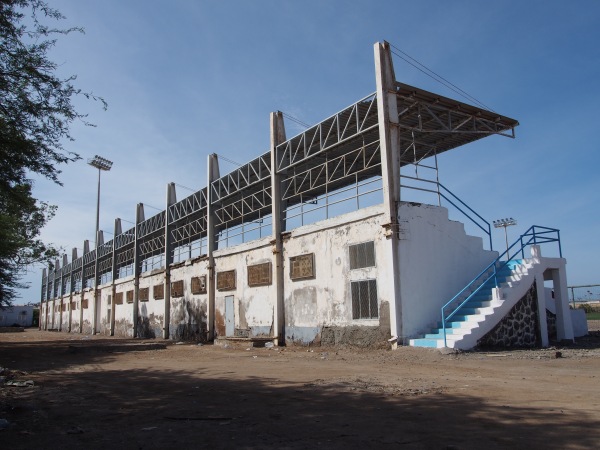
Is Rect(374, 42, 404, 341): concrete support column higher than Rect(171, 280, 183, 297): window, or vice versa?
Rect(374, 42, 404, 341): concrete support column

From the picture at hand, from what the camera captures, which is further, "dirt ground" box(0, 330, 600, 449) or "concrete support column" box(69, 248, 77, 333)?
"concrete support column" box(69, 248, 77, 333)

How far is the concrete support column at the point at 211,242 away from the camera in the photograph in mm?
24484

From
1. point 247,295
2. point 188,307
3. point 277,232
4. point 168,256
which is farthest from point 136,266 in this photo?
point 277,232

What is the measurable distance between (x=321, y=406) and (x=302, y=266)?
38.5ft

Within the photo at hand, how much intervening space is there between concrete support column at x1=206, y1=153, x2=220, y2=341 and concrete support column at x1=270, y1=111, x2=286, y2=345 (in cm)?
591

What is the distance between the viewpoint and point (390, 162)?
586 inches

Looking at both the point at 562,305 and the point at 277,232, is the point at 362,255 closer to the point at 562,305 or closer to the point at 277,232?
the point at 277,232

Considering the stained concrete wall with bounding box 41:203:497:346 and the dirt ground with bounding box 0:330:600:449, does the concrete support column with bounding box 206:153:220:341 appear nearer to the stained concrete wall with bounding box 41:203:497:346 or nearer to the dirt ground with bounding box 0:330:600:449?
the stained concrete wall with bounding box 41:203:497:346

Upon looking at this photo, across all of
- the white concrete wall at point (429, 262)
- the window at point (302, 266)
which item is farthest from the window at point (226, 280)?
the white concrete wall at point (429, 262)

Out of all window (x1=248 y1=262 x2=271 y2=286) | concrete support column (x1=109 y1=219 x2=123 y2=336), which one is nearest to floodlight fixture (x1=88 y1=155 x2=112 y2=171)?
concrete support column (x1=109 y1=219 x2=123 y2=336)

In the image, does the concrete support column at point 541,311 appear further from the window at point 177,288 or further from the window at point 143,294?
the window at point 143,294

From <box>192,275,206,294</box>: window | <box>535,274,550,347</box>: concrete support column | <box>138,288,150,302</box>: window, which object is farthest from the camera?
<box>138,288,150,302</box>: window

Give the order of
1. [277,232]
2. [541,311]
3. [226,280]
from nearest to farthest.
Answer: [541,311] → [277,232] → [226,280]

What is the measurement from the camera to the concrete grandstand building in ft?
47.4
